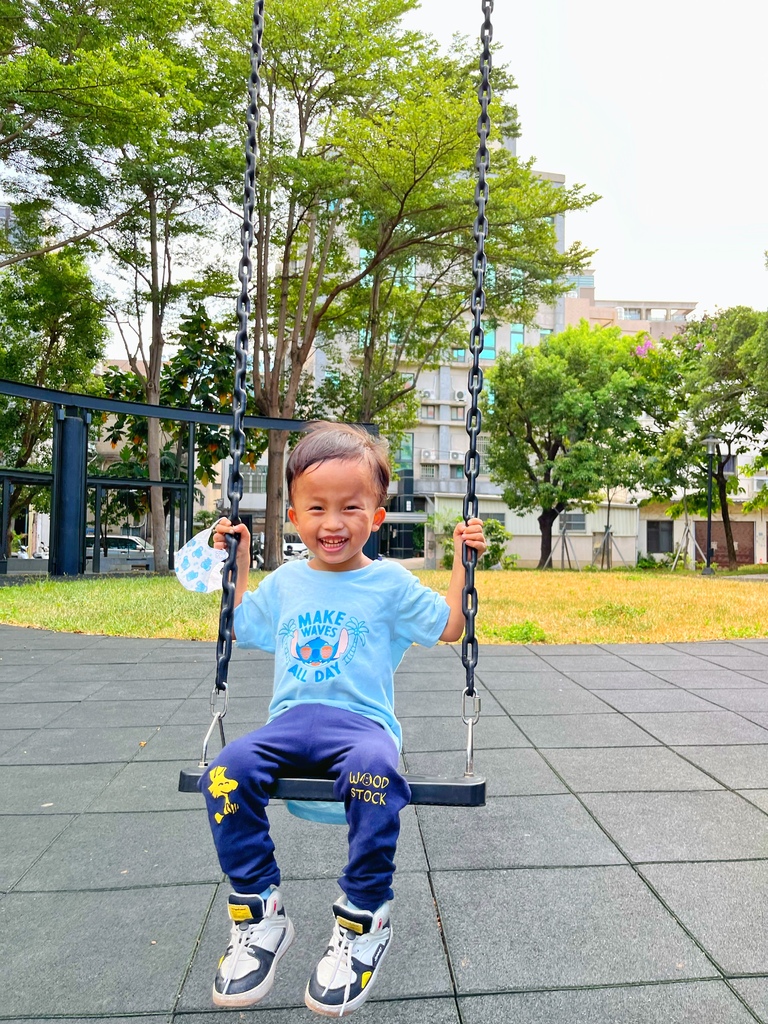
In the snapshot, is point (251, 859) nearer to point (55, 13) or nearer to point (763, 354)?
point (55, 13)

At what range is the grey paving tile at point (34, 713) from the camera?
12.4ft

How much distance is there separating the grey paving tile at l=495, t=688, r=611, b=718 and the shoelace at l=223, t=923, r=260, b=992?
2632 mm

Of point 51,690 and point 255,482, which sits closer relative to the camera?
point 51,690

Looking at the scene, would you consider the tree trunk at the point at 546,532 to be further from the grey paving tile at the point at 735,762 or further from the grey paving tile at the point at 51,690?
the grey paving tile at the point at 735,762

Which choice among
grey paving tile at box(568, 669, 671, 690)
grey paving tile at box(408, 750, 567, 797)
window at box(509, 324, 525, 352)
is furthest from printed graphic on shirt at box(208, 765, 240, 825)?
window at box(509, 324, 525, 352)

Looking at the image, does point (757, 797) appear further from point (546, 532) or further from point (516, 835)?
point (546, 532)

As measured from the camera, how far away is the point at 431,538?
3047cm

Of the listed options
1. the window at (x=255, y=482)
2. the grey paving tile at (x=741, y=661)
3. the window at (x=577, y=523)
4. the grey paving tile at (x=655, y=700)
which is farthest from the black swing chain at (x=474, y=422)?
the window at (x=255, y=482)

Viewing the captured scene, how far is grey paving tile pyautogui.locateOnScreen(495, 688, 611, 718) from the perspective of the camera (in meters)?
4.08

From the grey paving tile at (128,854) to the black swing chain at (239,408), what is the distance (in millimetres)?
672

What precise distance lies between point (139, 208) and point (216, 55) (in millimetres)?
3052

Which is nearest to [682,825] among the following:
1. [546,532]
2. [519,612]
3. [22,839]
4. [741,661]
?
[22,839]

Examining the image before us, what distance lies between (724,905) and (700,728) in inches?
75.2

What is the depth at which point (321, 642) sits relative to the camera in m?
1.81
